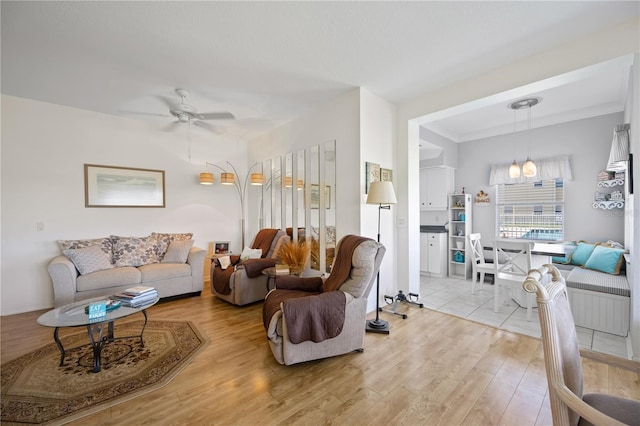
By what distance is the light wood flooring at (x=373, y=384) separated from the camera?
169 centimetres

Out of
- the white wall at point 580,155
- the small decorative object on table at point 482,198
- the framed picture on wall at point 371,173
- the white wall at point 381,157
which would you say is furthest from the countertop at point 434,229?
the framed picture on wall at point 371,173

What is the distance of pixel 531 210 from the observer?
16.1 feet

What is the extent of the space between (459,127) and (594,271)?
119 inches

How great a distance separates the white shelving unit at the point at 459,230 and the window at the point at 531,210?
0.57 m

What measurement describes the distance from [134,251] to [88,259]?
1.86 feet

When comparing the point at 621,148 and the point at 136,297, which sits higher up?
the point at 621,148

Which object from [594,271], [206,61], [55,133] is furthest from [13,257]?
[594,271]

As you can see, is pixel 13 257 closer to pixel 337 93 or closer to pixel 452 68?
pixel 337 93

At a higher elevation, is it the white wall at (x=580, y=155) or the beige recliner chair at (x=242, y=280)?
the white wall at (x=580, y=155)

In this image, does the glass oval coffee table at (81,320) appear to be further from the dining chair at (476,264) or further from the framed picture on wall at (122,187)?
the dining chair at (476,264)

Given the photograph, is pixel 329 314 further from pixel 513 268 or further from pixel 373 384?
pixel 513 268

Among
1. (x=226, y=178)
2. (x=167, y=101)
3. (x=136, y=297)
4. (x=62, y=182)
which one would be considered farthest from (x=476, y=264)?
(x=62, y=182)

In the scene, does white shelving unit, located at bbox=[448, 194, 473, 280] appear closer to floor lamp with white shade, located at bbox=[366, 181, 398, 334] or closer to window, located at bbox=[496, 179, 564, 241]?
window, located at bbox=[496, 179, 564, 241]

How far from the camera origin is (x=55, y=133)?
3.78 meters
